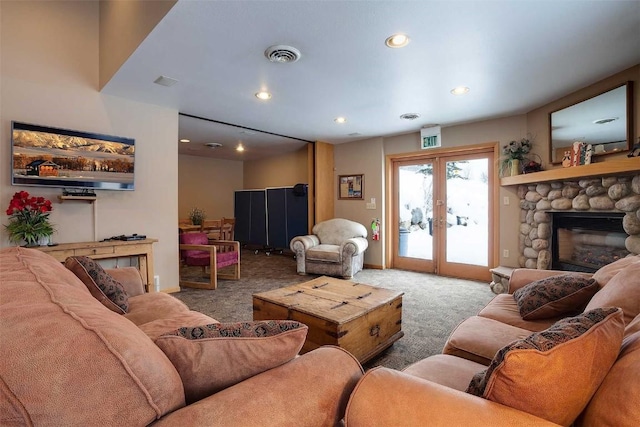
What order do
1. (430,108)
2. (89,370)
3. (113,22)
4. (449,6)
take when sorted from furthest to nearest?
(430,108) → (113,22) → (449,6) → (89,370)

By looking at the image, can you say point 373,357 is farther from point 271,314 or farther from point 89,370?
point 89,370

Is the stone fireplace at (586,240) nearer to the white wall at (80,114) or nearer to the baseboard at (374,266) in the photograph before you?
the baseboard at (374,266)

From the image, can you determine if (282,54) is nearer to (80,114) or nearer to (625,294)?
(80,114)

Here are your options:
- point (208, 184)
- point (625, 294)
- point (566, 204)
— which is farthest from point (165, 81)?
point (208, 184)

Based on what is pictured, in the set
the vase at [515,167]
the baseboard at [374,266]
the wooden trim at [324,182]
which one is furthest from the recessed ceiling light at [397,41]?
the baseboard at [374,266]

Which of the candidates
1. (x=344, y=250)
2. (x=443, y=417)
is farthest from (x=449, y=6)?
(x=344, y=250)

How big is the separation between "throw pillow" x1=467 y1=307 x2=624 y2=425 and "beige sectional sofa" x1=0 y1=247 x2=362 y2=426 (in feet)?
1.32

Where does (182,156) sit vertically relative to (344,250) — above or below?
above

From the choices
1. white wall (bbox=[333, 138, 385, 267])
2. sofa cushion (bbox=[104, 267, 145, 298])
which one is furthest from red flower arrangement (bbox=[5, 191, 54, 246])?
white wall (bbox=[333, 138, 385, 267])

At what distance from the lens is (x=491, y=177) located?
455cm

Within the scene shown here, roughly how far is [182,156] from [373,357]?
7104 mm

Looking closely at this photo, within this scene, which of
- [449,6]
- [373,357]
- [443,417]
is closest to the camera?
[443,417]

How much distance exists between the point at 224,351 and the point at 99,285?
1.45 m

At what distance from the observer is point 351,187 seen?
5.94 metres
